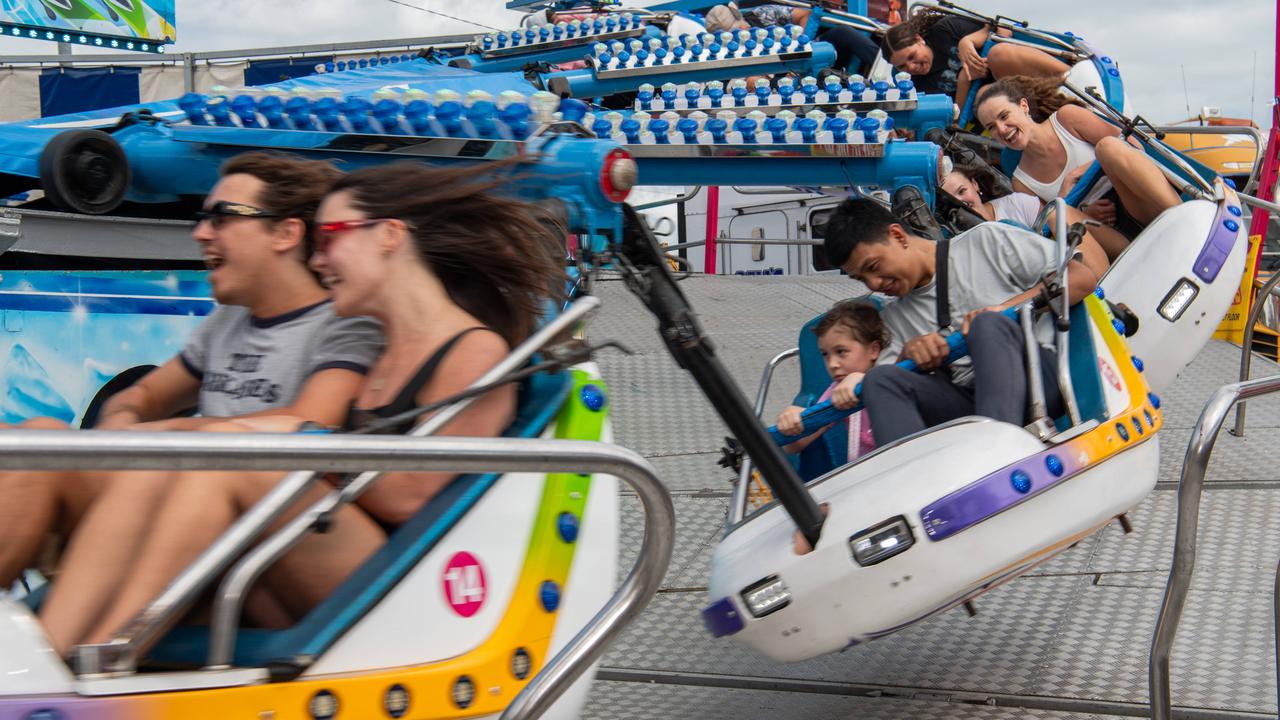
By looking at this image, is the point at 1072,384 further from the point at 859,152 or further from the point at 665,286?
the point at 859,152

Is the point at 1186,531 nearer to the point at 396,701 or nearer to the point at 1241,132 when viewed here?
the point at 396,701

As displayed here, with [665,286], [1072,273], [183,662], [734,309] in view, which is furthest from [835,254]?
[734,309]

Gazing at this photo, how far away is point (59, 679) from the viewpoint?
1.39 metres

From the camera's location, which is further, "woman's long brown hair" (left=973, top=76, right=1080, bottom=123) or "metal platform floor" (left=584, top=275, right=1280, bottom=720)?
"woman's long brown hair" (left=973, top=76, right=1080, bottom=123)

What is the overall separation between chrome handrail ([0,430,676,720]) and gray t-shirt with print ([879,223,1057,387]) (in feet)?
6.14

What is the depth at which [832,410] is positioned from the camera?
3.06 meters

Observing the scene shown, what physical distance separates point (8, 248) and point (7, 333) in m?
0.30

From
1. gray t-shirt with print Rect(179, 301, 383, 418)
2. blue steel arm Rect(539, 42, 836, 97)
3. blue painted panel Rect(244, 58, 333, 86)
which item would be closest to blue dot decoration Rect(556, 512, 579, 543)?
gray t-shirt with print Rect(179, 301, 383, 418)

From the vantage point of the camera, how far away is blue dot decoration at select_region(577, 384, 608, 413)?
6.62 ft

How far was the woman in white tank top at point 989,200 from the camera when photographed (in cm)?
475

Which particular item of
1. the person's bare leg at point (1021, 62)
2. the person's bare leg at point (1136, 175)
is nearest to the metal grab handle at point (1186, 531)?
the person's bare leg at point (1136, 175)

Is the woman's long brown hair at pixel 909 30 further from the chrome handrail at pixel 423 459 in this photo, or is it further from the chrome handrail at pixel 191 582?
the chrome handrail at pixel 191 582

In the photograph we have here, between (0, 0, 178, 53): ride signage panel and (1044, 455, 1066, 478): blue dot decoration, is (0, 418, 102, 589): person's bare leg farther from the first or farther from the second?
(0, 0, 178, 53): ride signage panel

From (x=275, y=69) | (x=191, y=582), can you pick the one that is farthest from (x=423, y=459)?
(x=275, y=69)
